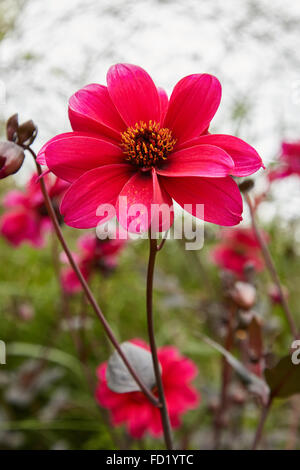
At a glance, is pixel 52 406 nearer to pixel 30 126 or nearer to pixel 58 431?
pixel 58 431

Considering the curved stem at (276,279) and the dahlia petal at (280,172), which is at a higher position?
the dahlia petal at (280,172)

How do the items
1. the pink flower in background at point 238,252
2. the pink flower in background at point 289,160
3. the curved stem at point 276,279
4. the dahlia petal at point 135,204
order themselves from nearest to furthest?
1. the dahlia petal at point 135,204
2. the curved stem at point 276,279
3. the pink flower in background at point 289,160
4. the pink flower in background at point 238,252

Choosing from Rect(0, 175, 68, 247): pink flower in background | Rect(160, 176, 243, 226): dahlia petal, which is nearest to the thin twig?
Rect(160, 176, 243, 226): dahlia petal

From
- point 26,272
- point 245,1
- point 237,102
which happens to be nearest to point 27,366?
point 26,272

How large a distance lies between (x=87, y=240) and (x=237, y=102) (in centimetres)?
37

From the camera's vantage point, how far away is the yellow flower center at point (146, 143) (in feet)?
0.88

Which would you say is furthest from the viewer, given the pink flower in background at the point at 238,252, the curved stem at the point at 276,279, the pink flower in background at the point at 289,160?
the pink flower in background at the point at 238,252

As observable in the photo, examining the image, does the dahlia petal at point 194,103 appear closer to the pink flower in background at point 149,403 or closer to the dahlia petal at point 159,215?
the dahlia petal at point 159,215

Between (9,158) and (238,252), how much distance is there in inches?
23.7

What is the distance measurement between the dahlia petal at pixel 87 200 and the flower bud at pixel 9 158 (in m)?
0.04

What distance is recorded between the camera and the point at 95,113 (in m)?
0.27

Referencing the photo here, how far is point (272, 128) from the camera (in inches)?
31.1

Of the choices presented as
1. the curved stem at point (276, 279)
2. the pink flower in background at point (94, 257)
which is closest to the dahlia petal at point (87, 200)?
the curved stem at point (276, 279)
